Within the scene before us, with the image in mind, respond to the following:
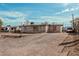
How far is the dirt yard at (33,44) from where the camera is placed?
30.0m

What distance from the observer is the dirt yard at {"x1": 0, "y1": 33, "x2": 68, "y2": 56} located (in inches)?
1182

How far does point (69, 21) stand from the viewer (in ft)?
98.5

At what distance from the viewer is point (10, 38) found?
30047mm

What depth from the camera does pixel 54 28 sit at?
98.6 feet

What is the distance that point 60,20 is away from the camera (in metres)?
30.0

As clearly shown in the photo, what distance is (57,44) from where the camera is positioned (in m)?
30.0

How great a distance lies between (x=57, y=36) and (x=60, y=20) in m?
0.21

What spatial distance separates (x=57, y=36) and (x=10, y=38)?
60cm

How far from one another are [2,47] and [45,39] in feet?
1.83

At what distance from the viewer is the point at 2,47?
30.0 metres

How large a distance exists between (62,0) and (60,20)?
0.26 metres

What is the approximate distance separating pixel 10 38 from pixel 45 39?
0.45 meters

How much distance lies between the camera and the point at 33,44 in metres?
30.0

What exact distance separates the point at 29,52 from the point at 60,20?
57cm
